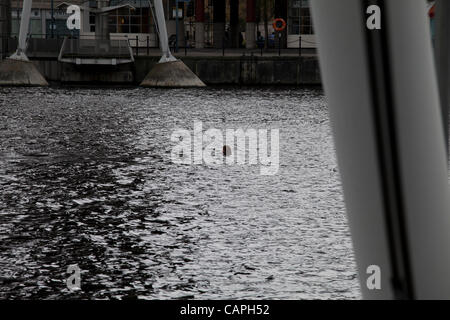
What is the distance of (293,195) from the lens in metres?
14.6

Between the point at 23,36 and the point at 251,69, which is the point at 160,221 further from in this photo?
the point at 251,69

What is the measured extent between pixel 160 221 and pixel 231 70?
40.1 metres

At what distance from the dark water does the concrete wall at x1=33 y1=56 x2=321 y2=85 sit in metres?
25.6

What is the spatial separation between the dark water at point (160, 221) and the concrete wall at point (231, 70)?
2560 centimetres

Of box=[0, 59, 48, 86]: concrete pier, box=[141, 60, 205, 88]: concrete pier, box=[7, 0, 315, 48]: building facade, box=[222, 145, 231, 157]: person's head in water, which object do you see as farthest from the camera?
box=[7, 0, 315, 48]: building facade

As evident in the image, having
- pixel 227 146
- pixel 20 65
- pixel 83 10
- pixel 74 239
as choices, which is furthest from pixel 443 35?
pixel 83 10

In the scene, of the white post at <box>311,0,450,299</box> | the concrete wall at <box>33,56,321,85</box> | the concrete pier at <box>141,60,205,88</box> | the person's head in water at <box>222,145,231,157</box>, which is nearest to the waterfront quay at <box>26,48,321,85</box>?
the concrete wall at <box>33,56,321,85</box>

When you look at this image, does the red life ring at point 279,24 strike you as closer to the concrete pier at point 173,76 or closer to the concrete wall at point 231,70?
the concrete wall at point 231,70

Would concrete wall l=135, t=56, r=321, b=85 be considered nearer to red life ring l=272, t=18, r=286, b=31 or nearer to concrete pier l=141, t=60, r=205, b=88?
concrete pier l=141, t=60, r=205, b=88

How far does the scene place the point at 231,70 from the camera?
170 feet

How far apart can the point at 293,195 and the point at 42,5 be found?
202ft

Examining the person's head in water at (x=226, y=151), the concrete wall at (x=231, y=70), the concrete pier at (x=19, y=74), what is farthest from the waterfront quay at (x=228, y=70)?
the person's head in water at (x=226, y=151)

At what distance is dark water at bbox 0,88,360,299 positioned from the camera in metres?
8.61

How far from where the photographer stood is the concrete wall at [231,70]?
51.4m
